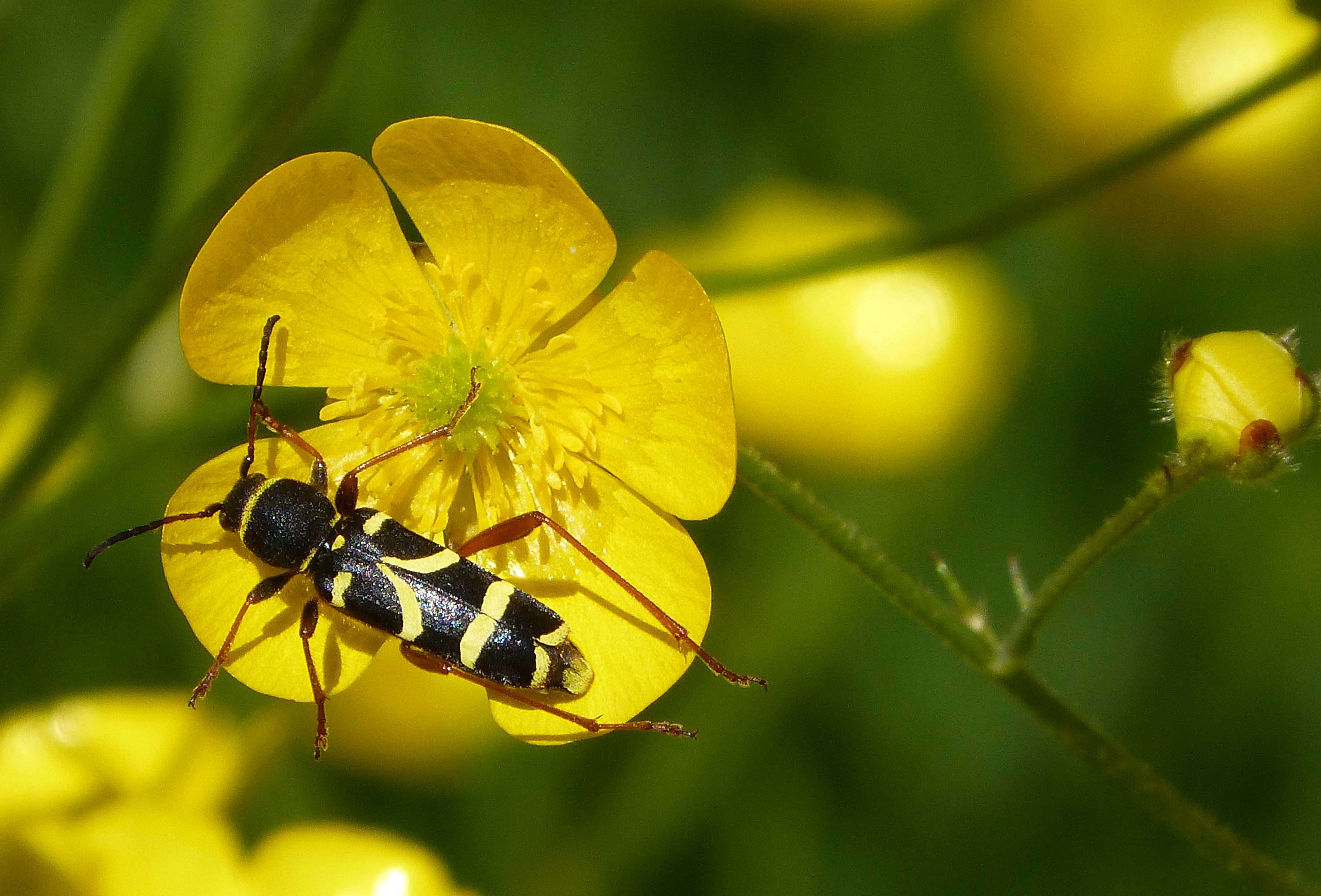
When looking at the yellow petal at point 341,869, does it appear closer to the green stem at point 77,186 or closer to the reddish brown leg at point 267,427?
the reddish brown leg at point 267,427

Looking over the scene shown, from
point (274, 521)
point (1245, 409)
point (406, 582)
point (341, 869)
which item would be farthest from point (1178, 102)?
point (341, 869)

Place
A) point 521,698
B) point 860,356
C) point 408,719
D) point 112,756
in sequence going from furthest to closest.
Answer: point 860,356 < point 408,719 < point 112,756 < point 521,698

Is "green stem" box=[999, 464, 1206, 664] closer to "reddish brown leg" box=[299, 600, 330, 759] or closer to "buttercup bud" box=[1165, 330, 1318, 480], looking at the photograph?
"buttercup bud" box=[1165, 330, 1318, 480]

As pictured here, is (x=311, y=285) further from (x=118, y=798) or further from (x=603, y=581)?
(x=118, y=798)

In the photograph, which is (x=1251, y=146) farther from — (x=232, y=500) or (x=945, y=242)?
(x=232, y=500)

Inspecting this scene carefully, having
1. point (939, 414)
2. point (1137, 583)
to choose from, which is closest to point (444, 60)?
point (939, 414)

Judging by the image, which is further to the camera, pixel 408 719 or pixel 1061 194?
pixel 408 719

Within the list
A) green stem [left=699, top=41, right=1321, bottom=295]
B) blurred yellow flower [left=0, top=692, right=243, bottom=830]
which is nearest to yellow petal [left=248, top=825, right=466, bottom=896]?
blurred yellow flower [left=0, top=692, right=243, bottom=830]

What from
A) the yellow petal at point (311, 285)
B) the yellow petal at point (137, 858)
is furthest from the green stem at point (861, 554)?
the yellow petal at point (137, 858)
